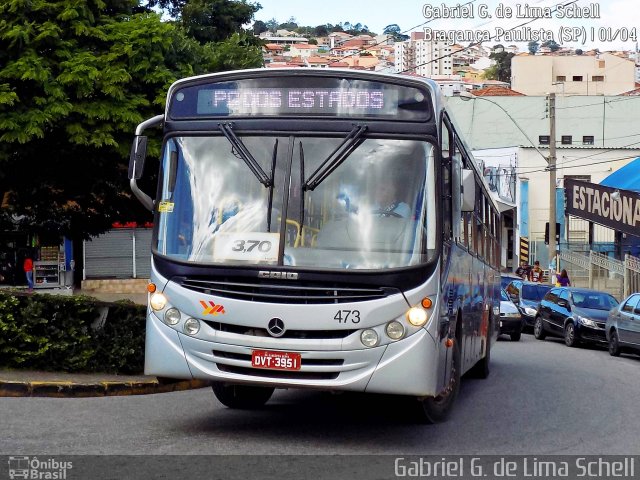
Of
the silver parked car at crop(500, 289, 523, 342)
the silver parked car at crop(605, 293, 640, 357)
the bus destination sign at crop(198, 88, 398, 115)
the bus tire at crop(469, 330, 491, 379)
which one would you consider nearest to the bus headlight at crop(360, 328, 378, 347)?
the bus destination sign at crop(198, 88, 398, 115)

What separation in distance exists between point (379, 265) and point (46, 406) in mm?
4131

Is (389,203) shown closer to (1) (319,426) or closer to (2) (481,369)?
(1) (319,426)

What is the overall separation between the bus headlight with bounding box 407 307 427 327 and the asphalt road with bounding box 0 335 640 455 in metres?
1.15

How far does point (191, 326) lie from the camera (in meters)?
9.21

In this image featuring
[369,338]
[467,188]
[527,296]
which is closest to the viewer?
[369,338]

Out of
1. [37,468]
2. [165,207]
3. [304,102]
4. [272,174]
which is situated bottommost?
[37,468]

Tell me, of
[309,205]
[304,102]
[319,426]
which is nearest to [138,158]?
[304,102]

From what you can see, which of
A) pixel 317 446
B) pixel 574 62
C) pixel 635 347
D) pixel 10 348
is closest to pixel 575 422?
pixel 317 446

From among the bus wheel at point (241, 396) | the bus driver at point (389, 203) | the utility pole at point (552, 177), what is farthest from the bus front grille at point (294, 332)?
the utility pole at point (552, 177)

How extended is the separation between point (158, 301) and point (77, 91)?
17.7 ft

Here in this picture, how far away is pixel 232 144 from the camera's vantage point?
9469 mm

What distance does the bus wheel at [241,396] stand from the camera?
11.2 metres

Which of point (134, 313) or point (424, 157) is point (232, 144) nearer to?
point (424, 157)

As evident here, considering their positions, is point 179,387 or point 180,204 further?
point 179,387
